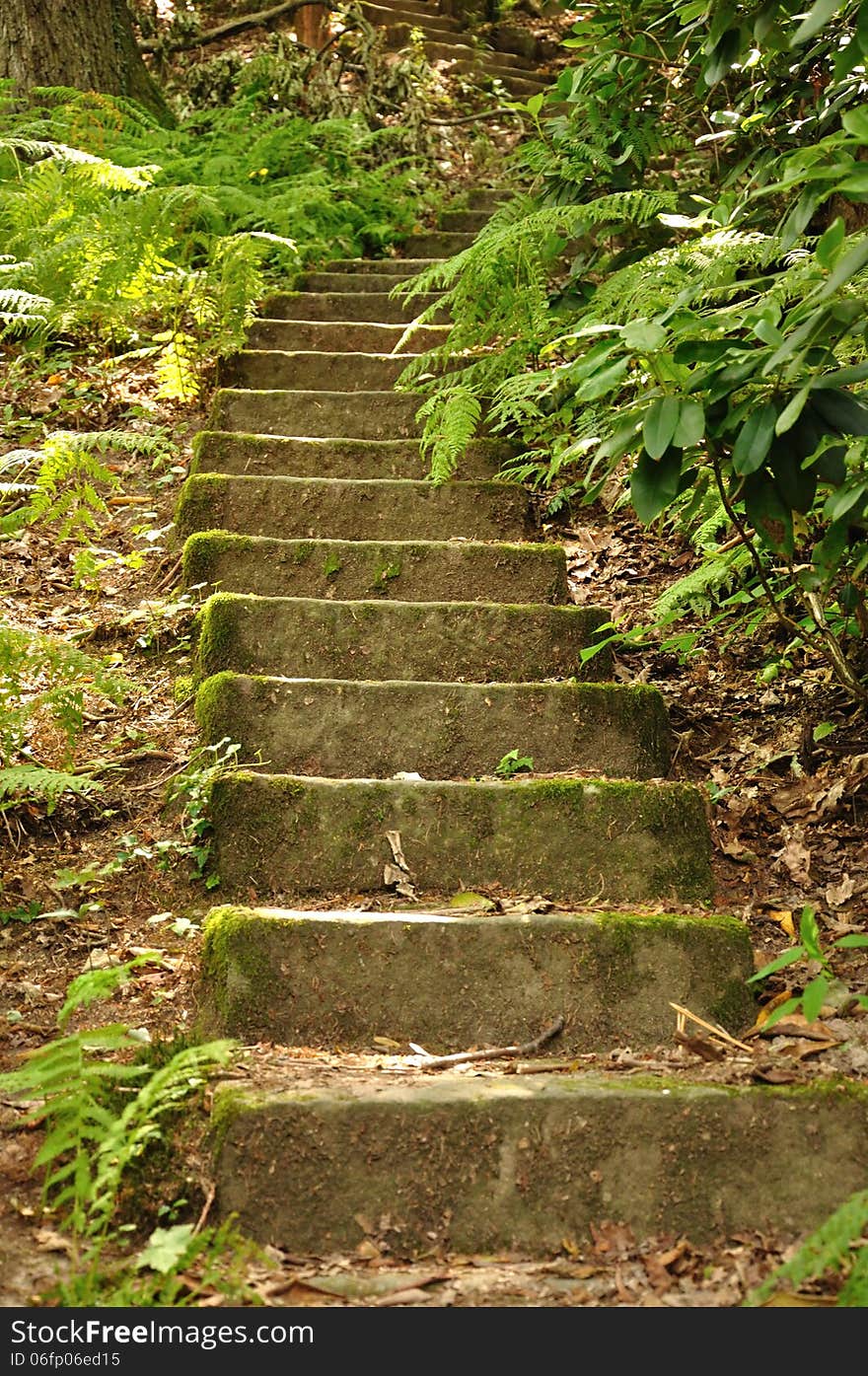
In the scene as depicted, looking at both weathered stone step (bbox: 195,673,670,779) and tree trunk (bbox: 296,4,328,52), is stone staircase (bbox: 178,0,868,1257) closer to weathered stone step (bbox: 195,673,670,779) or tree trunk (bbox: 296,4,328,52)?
weathered stone step (bbox: 195,673,670,779)

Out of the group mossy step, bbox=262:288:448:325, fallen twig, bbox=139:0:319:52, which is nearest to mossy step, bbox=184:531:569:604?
mossy step, bbox=262:288:448:325

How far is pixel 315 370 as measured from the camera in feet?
16.8

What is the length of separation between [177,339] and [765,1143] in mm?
4219

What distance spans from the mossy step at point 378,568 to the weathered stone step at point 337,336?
1918mm

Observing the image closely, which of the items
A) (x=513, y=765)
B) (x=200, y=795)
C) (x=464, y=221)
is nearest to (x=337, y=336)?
(x=464, y=221)

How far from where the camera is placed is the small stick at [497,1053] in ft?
7.56

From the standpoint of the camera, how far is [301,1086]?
211cm

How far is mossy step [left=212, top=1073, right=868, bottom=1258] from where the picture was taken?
2.00 m

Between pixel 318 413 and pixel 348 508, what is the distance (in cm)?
85

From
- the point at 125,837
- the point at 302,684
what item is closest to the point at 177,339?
the point at 302,684

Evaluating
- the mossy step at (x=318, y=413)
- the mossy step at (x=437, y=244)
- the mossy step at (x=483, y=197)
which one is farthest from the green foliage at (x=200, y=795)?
the mossy step at (x=483, y=197)

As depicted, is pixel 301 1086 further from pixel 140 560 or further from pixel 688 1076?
pixel 140 560

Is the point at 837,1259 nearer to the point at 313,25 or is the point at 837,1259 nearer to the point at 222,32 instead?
the point at 222,32

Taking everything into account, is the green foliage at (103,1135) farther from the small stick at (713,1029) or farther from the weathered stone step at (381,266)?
→ the weathered stone step at (381,266)
